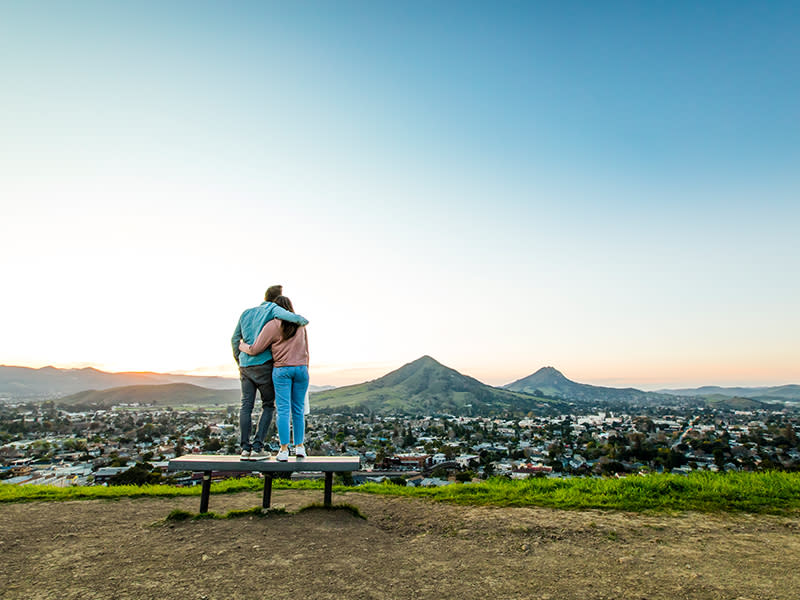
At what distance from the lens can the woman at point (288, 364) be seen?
6431 millimetres

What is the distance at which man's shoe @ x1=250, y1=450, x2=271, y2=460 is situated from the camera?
6176mm

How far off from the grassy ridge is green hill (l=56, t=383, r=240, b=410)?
13138 centimetres

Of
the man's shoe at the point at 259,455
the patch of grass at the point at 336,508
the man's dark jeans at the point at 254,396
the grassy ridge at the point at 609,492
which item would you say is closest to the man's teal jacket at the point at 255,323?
the man's dark jeans at the point at 254,396

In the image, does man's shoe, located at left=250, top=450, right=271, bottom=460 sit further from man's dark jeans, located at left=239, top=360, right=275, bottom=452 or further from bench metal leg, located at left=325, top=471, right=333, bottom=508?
bench metal leg, located at left=325, top=471, right=333, bottom=508

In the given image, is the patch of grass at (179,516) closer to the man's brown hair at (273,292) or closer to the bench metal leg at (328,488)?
the bench metal leg at (328,488)

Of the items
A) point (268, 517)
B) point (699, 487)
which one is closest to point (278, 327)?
point (268, 517)

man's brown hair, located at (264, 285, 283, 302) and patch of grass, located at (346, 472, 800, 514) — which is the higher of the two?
man's brown hair, located at (264, 285, 283, 302)

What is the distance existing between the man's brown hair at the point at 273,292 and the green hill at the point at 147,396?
133769mm

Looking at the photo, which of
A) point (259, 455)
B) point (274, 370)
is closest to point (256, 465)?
point (259, 455)

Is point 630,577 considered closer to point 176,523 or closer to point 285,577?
point 285,577

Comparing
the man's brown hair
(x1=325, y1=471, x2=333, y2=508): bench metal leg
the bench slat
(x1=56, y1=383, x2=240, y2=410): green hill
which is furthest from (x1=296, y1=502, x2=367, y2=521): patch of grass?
(x1=56, y1=383, x2=240, y2=410): green hill

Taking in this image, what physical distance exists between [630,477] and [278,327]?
6.77 meters

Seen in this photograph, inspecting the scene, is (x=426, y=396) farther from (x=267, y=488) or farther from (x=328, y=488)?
(x=328, y=488)

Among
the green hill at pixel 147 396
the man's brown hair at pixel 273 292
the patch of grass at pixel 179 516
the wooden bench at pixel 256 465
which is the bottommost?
the green hill at pixel 147 396
